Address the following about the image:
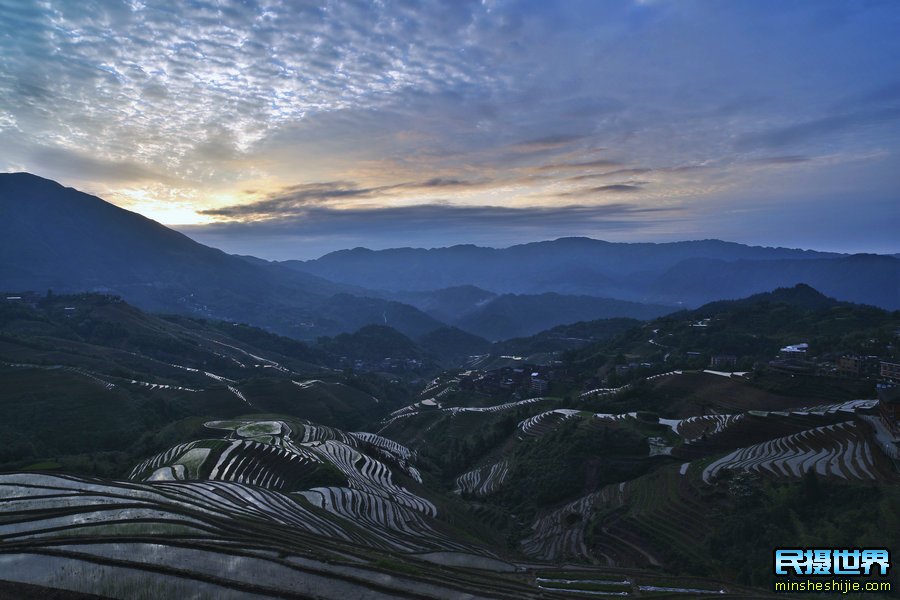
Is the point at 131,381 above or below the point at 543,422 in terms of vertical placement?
above

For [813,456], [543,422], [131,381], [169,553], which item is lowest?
[543,422]

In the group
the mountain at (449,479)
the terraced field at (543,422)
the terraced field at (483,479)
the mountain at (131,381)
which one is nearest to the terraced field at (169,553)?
Answer: the mountain at (449,479)

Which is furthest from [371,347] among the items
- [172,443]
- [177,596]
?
[177,596]

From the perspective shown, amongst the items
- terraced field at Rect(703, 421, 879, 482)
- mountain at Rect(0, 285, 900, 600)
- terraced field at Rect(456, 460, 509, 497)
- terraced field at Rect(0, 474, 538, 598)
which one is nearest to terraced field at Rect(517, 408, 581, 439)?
mountain at Rect(0, 285, 900, 600)

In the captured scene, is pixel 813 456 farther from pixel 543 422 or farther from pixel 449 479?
pixel 449 479

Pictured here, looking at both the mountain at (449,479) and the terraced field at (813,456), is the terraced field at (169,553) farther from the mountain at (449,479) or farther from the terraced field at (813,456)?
the terraced field at (813,456)

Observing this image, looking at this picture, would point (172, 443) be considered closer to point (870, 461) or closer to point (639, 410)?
point (639, 410)

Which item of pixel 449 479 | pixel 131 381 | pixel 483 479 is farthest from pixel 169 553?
pixel 131 381

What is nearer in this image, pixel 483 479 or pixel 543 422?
pixel 483 479

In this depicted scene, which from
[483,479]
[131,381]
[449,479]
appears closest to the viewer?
[483,479]

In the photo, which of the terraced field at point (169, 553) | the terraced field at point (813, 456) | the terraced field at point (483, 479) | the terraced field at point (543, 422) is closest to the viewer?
the terraced field at point (169, 553)

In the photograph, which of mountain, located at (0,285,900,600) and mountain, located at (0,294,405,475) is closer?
mountain, located at (0,285,900,600)

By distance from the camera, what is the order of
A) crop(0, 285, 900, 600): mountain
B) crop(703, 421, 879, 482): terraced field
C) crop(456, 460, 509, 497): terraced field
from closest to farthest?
crop(0, 285, 900, 600): mountain
crop(703, 421, 879, 482): terraced field
crop(456, 460, 509, 497): terraced field

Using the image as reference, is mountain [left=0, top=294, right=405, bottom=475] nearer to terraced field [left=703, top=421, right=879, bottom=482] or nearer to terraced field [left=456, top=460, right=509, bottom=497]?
terraced field [left=456, top=460, right=509, bottom=497]
